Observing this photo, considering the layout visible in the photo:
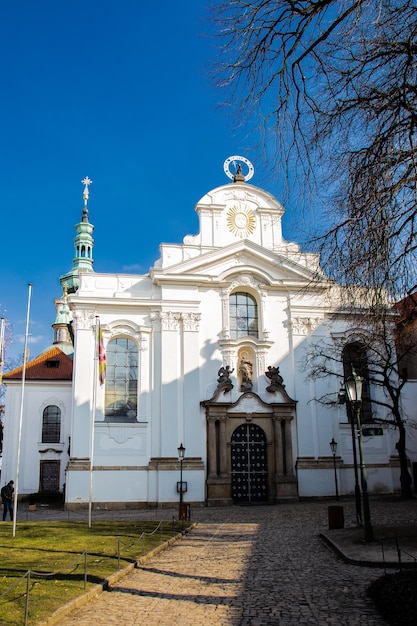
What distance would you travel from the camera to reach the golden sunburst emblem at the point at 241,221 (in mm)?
36500

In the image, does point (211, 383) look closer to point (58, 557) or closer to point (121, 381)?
point (121, 381)

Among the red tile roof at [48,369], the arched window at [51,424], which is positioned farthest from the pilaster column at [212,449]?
the red tile roof at [48,369]

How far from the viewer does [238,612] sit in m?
8.98

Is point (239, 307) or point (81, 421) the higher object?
point (239, 307)

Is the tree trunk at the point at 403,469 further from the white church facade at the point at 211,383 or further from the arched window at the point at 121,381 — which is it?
the arched window at the point at 121,381

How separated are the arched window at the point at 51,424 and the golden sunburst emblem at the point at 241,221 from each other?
627 inches

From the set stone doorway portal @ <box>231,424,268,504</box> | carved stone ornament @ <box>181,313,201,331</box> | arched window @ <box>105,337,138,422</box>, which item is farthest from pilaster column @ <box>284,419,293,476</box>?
arched window @ <box>105,337,138,422</box>

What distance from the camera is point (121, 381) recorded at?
3366 centimetres

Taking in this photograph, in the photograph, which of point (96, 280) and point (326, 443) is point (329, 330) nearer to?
point (326, 443)

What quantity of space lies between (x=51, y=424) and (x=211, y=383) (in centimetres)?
1170

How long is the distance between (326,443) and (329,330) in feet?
21.4

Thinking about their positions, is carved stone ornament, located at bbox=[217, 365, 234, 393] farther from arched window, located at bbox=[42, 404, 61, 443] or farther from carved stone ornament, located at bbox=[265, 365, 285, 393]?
arched window, located at bbox=[42, 404, 61, 443]

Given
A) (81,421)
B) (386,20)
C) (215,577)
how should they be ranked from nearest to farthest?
(386,20)
(215,577)
(81,421)

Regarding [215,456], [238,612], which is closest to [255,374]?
[215,456]
